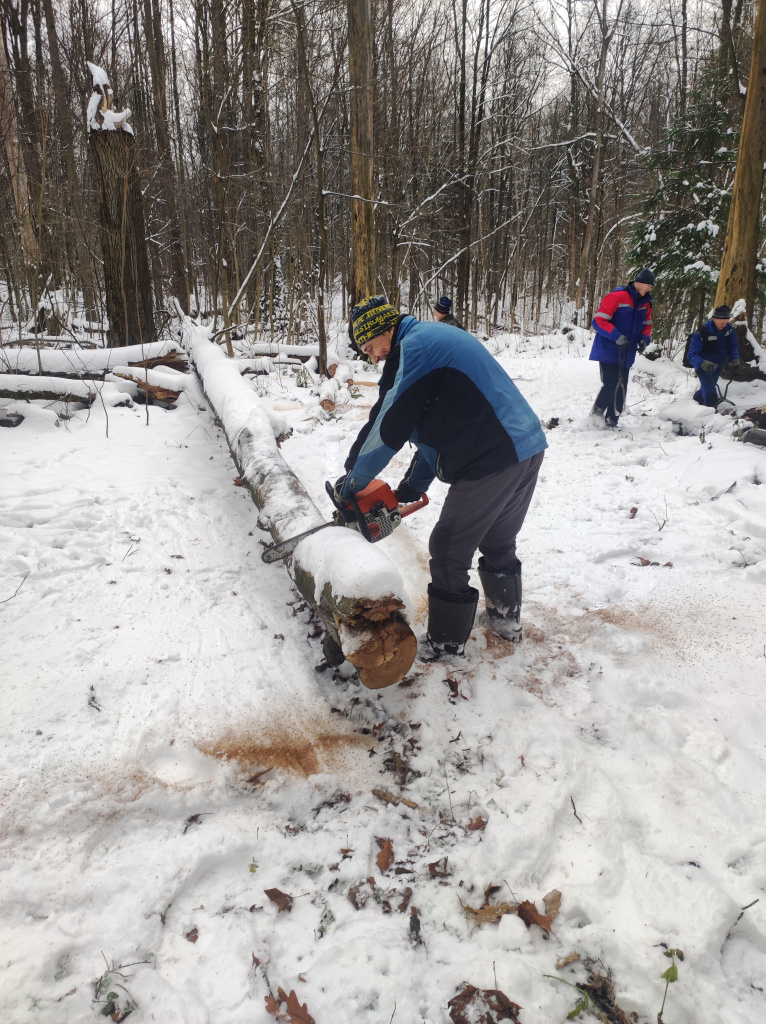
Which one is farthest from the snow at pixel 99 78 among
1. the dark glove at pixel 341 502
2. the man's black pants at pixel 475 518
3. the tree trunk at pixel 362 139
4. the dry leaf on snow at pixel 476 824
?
the dry leaf on snow at pixel 476 824

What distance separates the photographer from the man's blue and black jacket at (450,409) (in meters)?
2.50

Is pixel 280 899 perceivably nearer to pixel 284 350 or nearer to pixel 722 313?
pixel 722 313

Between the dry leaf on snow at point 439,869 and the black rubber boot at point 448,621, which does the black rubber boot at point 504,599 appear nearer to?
the black rubber boot at point 448,621

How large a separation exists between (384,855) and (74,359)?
6747mm

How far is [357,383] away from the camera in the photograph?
27.7 feet

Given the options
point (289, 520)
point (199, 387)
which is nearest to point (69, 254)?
point (199, 387)

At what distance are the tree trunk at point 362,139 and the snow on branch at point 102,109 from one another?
3421mm

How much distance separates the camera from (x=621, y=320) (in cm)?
621

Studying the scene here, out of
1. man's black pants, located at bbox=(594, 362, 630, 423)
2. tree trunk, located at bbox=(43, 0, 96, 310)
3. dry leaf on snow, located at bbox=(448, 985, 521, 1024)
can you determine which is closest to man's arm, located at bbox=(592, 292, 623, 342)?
man's black pants, located at bbox=(594, 362, 630, 423)

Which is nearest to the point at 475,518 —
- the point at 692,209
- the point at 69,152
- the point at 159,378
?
the point at 159,378

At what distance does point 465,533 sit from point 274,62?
12873 mm

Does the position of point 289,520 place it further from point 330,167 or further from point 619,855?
point 330,167

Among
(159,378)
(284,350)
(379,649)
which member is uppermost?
(284,350)

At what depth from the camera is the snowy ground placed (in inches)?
62.4
